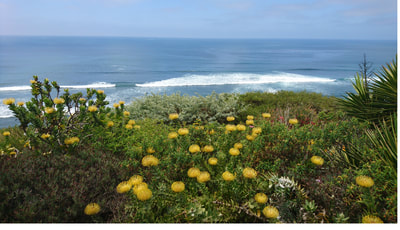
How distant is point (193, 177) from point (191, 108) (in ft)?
14.6

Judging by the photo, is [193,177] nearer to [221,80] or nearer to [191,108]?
[191,108]

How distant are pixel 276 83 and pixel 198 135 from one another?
2463 centimetres

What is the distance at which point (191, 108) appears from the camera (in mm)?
6781

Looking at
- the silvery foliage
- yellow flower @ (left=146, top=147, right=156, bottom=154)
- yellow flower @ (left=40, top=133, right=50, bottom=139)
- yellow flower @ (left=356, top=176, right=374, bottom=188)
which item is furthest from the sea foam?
yellow flower @ (left=356, top=176, right=374, bottom=188)

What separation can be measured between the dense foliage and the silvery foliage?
9.61ft

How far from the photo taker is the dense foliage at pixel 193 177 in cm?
212

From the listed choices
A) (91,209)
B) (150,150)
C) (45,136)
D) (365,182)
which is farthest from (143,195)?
(45,136)

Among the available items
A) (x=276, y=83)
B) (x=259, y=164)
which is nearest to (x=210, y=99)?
(x=259, y=164)

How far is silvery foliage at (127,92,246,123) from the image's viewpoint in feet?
21.7

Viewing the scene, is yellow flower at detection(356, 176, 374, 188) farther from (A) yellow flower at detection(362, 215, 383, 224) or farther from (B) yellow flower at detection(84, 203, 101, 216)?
(B) yellow flower at detection(84, 203, 101, 216)

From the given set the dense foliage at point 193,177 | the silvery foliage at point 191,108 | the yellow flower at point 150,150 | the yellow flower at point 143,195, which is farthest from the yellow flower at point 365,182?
the silvery foliage at point 191,108

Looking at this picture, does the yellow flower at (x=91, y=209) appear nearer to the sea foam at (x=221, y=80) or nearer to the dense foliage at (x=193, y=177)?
the dense foliage at (x=193, y=177)
